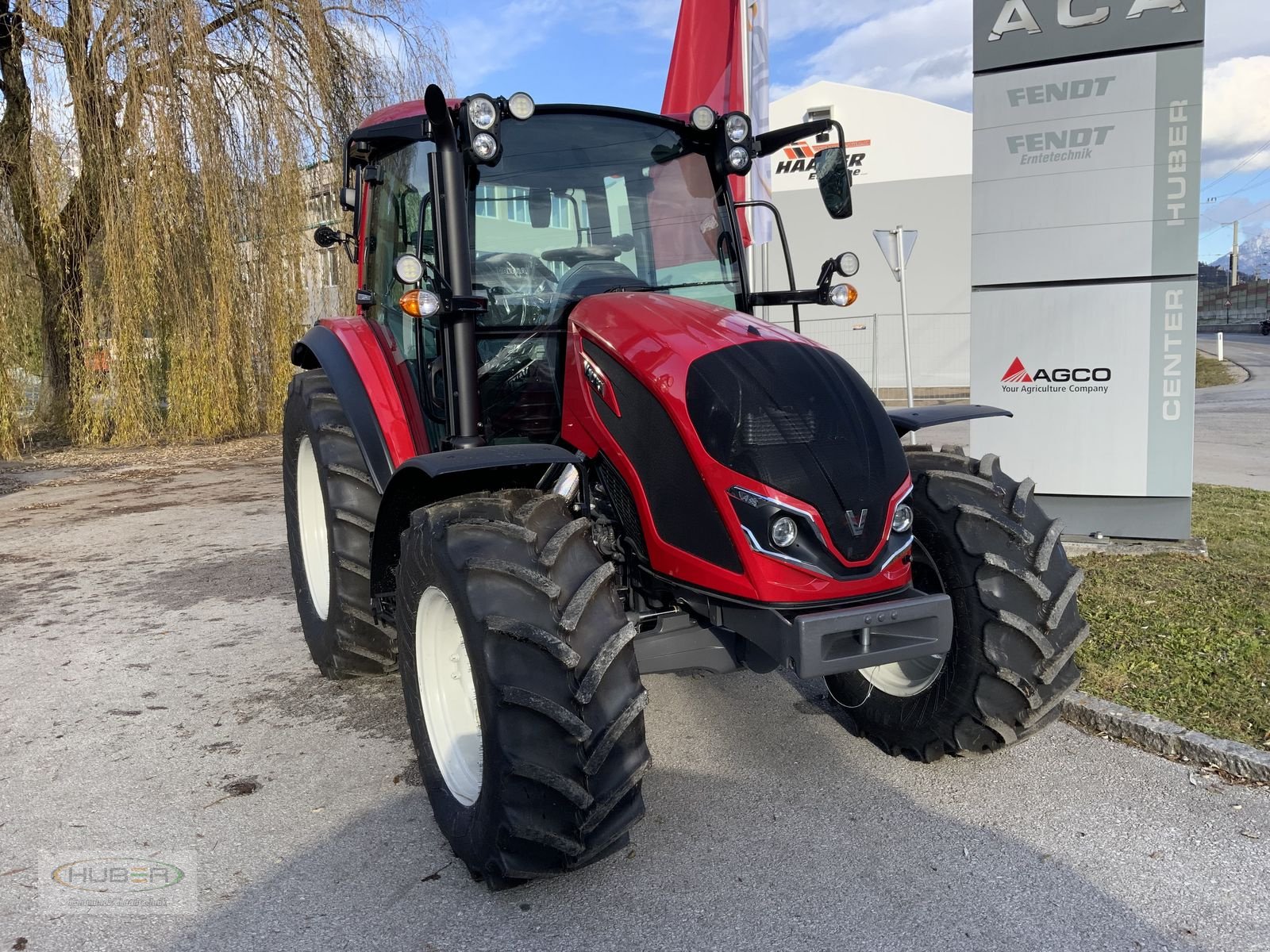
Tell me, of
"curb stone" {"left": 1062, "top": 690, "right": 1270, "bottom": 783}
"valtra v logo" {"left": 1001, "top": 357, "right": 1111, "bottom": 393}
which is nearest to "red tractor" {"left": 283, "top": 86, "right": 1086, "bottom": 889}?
"curb stone" {"left": 1062, "top": 690, "right": 1270, "bottom": 783}

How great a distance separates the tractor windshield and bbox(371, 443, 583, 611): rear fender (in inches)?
24.5

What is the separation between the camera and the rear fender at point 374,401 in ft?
12.7

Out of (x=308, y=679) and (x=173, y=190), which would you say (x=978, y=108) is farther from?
(x=173, y=190)

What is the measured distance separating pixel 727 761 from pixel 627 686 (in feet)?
3.61

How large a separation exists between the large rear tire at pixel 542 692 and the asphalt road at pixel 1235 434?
8444mm

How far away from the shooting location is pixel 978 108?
6.71 m

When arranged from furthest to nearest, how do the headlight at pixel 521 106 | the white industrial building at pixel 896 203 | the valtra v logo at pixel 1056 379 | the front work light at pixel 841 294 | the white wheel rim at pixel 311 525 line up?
the white industrial building at pixel 896 203 < the valtra v logo at pixel 1056 379 < the white wheel rim at pixel 311 525 < the front work light at pixel 841 294 < the headlight at pixel 521 106

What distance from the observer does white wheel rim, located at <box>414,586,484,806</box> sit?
299cm

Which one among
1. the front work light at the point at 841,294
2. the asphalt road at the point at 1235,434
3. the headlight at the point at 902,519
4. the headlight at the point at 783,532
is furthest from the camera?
the asphalt road at the point at 1235,434

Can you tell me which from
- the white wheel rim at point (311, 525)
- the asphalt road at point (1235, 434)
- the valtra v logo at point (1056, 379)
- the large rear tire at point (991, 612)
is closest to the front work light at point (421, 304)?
the large rear tire at point (991, 612)

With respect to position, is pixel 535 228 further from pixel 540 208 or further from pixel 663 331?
pixel 663 331

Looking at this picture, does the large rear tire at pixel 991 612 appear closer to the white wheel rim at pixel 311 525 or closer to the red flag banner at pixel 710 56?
the white wheel rim at pixel 311 525

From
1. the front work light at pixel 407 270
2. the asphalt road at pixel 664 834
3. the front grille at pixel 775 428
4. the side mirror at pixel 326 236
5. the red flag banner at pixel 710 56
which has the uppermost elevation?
the red flag banner at pixel 710 56

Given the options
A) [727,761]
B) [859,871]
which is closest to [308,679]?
[727,761]
